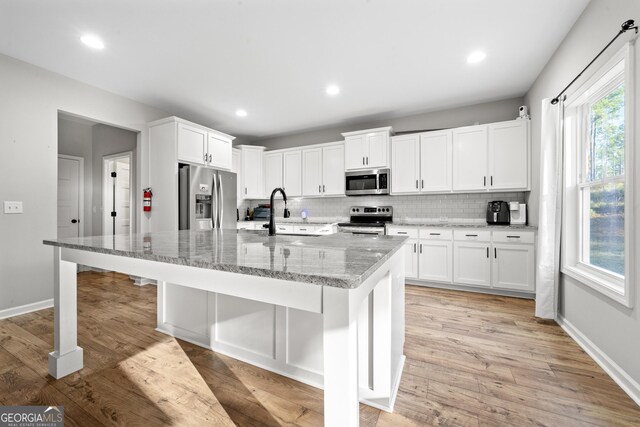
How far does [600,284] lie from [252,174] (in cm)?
496

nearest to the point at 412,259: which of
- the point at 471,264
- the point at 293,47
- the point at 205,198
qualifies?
the point at 471,264

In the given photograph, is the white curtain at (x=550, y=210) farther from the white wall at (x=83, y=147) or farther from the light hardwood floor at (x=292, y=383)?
the white wall at (x=83, y=147)

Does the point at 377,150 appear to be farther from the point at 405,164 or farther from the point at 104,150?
the point at 104,150

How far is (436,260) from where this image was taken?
3.76 meters

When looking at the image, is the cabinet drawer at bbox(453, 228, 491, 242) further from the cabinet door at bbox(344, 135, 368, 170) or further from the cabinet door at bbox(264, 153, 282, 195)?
the cabinet door at bbox(264, 153, 282, 195)

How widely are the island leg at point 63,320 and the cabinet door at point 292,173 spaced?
3.68 meters

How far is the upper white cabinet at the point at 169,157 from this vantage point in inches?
150

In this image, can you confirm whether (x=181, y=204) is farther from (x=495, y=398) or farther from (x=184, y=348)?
(x=495, y=398)

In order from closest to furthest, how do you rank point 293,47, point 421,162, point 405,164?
1. point 293,47
2. point 421,162
3. point 405,164

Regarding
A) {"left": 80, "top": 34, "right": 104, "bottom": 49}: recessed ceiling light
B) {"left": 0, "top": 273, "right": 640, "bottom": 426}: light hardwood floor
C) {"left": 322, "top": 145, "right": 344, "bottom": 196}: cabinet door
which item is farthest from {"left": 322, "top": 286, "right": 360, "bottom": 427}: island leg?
{"left": 322, "top": 145, "right": 344, "bottom": 196}: cabinet door

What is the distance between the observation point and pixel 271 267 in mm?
937

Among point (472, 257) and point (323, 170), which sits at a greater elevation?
point (323, 170)

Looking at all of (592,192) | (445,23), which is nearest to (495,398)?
(592,192)

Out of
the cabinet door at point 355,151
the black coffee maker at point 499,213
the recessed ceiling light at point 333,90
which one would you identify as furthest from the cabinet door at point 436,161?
the recessed ceiling light at point 333,90
